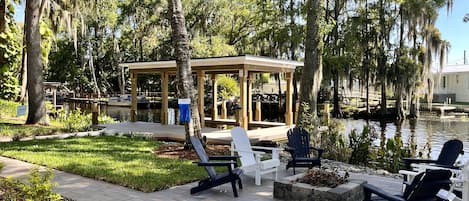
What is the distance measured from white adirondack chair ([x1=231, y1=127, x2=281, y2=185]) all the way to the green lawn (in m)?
0.73

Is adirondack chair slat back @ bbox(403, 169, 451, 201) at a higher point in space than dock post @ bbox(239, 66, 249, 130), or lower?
lower

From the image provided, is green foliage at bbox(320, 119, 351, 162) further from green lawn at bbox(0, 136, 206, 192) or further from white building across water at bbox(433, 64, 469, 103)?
white building across water at bbox(433, 64, 469, 103)

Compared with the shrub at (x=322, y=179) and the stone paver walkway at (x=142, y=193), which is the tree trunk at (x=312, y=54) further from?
the shrub at (x=322, y=179)

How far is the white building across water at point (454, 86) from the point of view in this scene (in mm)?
32688

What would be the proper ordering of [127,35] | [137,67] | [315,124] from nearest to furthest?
1. [315,124]
2. [137,67]
3. [127,35]

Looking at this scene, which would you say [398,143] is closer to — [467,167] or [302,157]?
[302,157]

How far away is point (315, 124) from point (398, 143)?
6.44 ft

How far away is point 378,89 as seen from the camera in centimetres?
2744

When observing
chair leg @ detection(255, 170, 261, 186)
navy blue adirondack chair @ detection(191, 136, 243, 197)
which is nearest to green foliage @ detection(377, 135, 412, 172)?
chair leg @ detection(255, 170, 261, 186)

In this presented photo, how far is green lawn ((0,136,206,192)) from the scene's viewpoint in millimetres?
5980

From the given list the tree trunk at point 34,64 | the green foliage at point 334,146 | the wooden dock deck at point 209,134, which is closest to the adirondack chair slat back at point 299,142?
the green foliage at point 334,146

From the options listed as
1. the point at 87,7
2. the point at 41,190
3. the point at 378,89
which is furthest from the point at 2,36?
the point at 378,89

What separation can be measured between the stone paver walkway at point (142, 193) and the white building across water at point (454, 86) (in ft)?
101

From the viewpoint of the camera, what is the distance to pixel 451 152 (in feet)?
17.7
